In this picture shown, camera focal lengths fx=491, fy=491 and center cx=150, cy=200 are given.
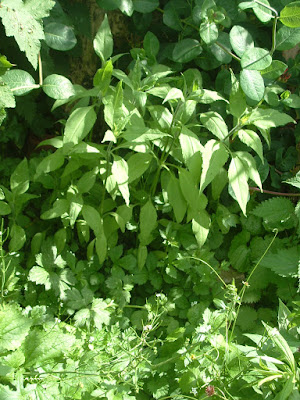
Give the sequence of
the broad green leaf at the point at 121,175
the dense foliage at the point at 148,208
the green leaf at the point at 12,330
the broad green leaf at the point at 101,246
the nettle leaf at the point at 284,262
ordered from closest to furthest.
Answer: the green leaf at the point at 12,330 < the dense foliage at the point at 148,208 < the broad green leaf at the point at 121,175 < the broad green leaf at the point at 101,246 < the nettle leaf at the point at 284,262

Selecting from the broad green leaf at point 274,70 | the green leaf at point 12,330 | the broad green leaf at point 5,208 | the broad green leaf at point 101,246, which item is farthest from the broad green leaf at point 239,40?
the green leaf at point 12,330

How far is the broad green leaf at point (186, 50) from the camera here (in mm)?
2219

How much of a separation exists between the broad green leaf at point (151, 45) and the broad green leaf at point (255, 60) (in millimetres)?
428

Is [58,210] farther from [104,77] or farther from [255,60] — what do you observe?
[255,60]

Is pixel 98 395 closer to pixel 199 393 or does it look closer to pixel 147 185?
pixel 199 393

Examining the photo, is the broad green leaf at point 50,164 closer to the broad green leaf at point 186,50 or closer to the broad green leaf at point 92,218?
the broad green leaf at point 92,218

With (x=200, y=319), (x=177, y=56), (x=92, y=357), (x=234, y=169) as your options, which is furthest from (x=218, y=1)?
(x=92, y=357)

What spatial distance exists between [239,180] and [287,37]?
0.63 m

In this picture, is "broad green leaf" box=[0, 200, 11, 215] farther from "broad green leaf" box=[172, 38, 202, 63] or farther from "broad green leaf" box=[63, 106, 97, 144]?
"broad green leaf" box=[172, 38, 202, 63]

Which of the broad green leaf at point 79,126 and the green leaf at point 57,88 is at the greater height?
the green leaf at point 57,88

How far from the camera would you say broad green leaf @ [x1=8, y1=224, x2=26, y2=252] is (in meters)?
2.01

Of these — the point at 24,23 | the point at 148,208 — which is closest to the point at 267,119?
the point at 148,208

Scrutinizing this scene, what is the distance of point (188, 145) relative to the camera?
1.88 m

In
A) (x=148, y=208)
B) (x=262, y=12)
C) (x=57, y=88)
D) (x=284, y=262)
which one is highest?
(x=262, y=12)
